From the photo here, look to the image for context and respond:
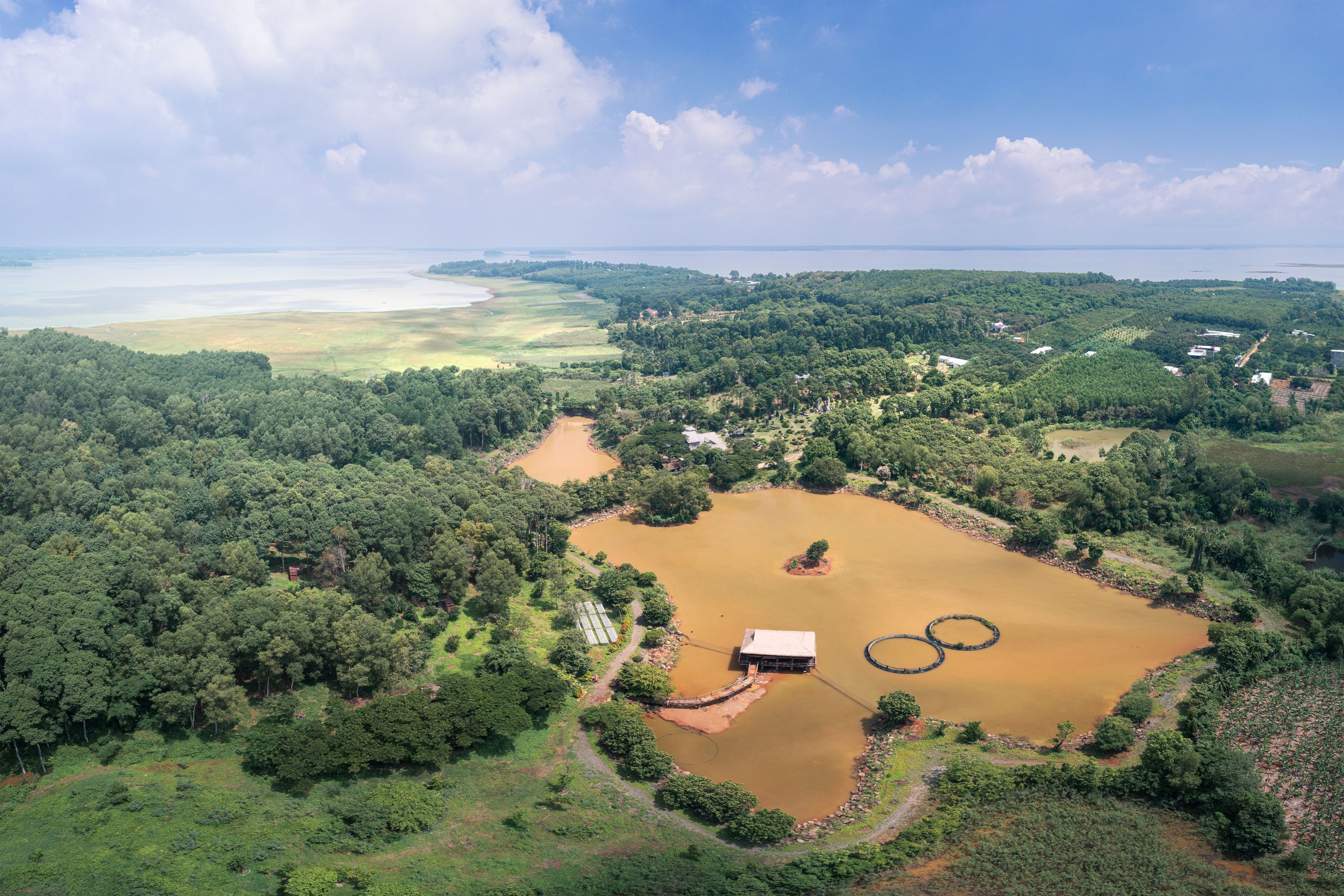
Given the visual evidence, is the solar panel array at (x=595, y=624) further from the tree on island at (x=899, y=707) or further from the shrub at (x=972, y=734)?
the shrub at (x=972, y=734)

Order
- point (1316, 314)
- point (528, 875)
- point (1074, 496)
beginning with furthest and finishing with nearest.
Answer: point (1316, 314), point (1074, 496), point (528, 875)

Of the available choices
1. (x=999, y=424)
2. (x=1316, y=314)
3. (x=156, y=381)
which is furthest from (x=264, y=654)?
(x=1316, y=314)

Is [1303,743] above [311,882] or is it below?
below

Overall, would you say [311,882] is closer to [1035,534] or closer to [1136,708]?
[1136,708]

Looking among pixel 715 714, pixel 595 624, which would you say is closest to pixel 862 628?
pixel 715 714

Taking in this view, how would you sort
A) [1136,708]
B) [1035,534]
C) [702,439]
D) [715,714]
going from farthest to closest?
[702,439], [1035,534], [715,714], [1136,708]

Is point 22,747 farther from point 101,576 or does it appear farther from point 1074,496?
point 1074,496

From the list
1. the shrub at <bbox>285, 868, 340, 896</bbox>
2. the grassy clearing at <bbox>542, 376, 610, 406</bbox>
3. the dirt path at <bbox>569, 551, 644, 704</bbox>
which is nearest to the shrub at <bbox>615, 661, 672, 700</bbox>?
the dirt path at <bbox>569, 551, 644, 704</bbox>
